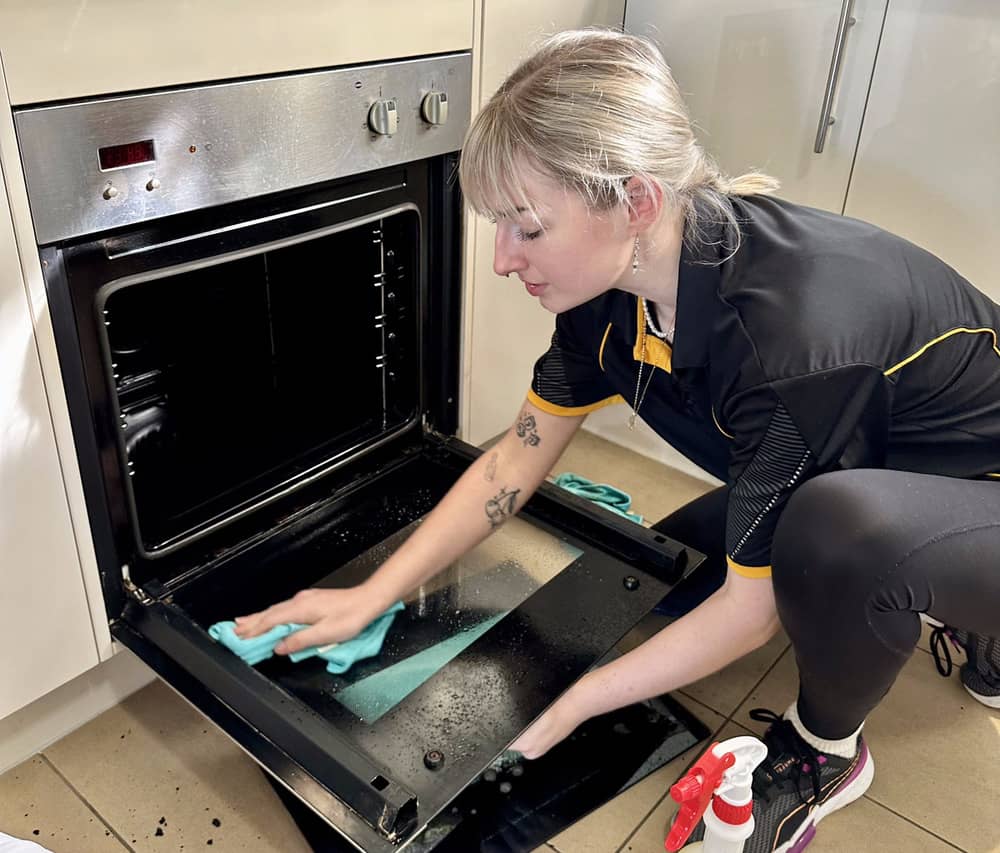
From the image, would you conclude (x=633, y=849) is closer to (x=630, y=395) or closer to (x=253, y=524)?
(x=630, y=395)

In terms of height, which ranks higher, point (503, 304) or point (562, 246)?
point (562, 246)

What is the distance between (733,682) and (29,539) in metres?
0.95

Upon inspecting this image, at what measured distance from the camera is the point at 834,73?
148cm

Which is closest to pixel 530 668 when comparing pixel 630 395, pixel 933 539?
pixel 630 395

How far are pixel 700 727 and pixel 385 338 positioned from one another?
72cm

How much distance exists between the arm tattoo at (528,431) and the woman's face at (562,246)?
281mm

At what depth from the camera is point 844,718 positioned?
1136mm

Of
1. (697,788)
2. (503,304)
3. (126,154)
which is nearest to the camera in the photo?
(697,788)

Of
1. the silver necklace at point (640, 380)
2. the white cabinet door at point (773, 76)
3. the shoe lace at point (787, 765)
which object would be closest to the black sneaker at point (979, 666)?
the shoe lace at point (787, 765)

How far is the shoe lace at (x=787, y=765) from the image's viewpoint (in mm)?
1156

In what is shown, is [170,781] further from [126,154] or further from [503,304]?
[503,304]

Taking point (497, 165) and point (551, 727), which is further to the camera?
point (551, 727)

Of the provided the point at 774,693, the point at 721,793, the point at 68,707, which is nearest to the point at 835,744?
the point at 774,693

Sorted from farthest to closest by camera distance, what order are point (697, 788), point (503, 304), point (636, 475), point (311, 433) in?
point (636, 475)
point (503, 304)
point (311, 433)
point (697, 788)
